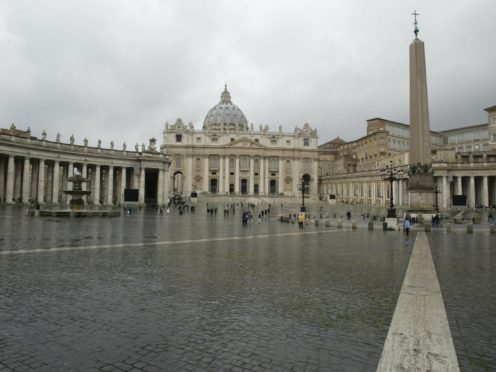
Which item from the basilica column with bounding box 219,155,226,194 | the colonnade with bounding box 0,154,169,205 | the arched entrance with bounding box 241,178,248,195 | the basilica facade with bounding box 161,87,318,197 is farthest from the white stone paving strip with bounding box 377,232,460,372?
the arched entrance with bounding box 241,178,248,195

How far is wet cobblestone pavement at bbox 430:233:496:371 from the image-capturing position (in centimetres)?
445

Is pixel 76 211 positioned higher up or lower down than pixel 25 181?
lower down

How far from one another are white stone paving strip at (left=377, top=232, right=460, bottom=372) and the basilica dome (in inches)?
4540

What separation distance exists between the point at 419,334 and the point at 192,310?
11.0ft

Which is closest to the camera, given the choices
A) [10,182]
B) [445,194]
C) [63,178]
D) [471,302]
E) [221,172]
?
[471,302]

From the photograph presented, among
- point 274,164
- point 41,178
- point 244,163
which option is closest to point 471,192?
point 274,164

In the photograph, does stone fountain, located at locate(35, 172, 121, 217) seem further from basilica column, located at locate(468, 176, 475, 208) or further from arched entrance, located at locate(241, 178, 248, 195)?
arched entrance, located at locate(241, 178, 248, 195)

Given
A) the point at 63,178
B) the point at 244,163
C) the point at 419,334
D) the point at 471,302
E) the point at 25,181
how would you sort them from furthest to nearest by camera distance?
the point at 244,163 < the point at 63,178 < the point at 25,181 < the point at 471,302 < the point at 419,334

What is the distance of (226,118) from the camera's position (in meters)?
126

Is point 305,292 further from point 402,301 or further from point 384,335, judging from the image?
point 384,335

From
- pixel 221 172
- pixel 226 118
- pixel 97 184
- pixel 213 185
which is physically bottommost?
pixel 97 184

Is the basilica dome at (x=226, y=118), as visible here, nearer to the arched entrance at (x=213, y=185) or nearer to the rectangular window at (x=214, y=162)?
the rectangular window at (x=214, y=162)

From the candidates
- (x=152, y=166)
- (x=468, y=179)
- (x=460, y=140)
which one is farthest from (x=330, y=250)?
(x=460, y=140)

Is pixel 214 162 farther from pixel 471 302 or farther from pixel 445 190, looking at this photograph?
pixel 471 302
